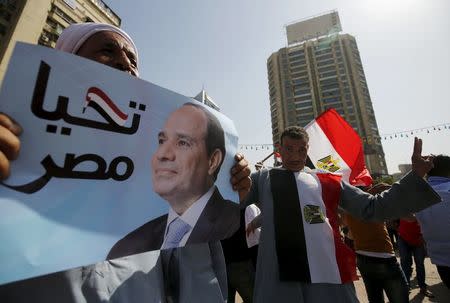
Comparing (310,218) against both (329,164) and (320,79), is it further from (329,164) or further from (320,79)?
(320,79)

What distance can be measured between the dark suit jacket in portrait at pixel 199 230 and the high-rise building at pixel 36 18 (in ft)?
82.0

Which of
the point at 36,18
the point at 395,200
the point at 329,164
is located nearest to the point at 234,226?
the point at 395,200

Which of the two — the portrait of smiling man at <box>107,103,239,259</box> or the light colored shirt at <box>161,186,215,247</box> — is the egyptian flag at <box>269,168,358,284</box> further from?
the light colored shirt at <box>161,186,215,247</box>

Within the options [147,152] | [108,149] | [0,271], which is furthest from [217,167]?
[0,271]

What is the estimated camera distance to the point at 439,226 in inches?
101

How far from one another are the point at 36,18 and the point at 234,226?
31.2m

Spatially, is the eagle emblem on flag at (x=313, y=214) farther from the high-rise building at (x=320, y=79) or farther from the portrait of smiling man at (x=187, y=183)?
the high-rise building at (x=320, y=79)

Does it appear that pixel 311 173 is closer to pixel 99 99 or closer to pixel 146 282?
pixel 146 282

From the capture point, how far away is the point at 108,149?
75 cm

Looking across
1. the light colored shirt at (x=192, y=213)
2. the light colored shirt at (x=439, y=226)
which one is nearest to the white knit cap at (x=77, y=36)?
the light colored shirt at (x=192, y=213)

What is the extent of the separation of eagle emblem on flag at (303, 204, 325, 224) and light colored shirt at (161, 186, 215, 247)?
3.32 feet

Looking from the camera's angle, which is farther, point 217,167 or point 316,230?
point 316,230

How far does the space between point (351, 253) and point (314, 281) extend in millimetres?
360

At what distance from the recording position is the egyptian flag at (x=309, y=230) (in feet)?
5.23
